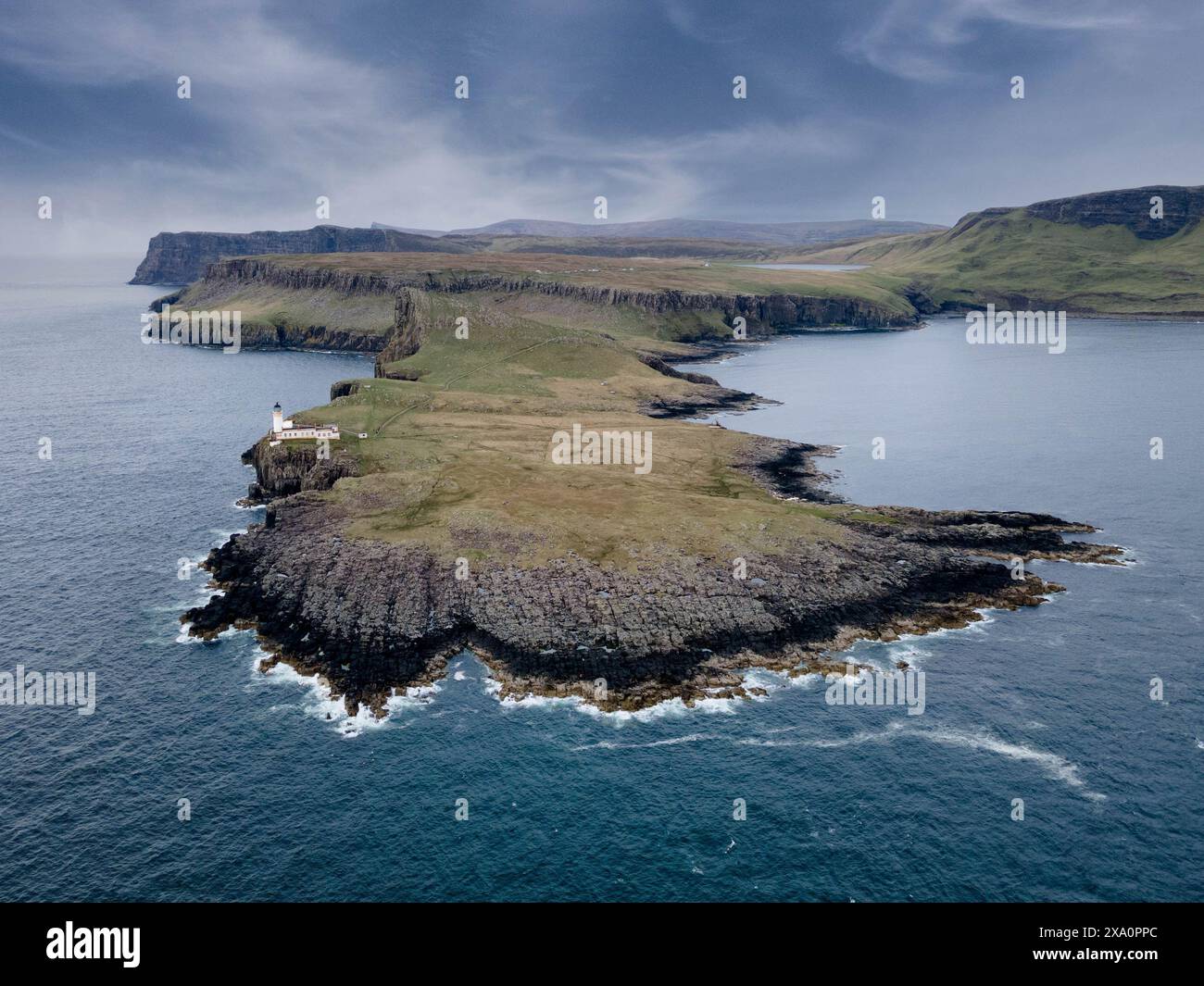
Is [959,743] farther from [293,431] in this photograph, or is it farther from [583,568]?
[293,431]

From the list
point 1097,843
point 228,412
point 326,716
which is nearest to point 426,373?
point 228,412

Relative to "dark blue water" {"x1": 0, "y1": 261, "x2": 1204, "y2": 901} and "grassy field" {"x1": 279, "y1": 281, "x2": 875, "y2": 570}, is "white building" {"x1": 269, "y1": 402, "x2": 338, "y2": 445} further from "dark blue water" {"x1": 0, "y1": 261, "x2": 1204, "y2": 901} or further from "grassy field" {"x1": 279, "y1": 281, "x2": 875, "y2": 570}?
"dark blue water" {"x1": 0, "y1": 261, "x2": 1204, "y2": 901}

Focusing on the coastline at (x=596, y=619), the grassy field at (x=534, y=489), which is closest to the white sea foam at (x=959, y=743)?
the coastline at (x=596, y=619)

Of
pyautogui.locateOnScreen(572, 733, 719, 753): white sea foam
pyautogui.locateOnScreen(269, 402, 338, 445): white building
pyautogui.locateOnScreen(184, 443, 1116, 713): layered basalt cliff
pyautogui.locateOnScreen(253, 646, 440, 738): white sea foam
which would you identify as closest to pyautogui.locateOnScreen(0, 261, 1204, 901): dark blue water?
pyautogui.locateOnScreen(572, 733, 719, 753): white sea foam

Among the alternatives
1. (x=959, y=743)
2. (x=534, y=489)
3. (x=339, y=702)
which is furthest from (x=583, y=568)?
(x=959, y=743)

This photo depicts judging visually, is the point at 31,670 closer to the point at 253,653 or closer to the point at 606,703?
the point at 253,653
